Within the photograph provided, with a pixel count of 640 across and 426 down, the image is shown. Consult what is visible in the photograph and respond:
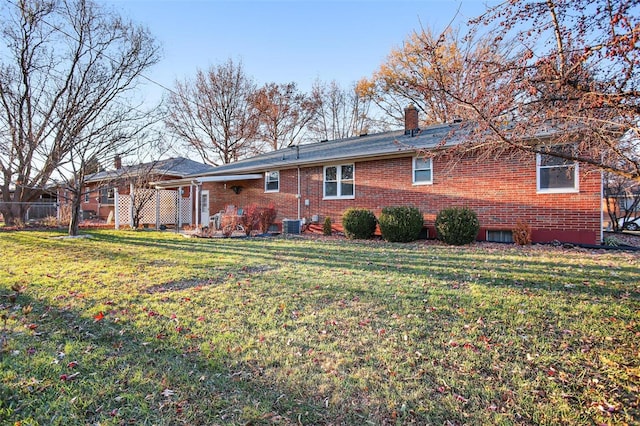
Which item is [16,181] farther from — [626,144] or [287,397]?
[626,144]

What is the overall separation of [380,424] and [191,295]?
11.0 ft

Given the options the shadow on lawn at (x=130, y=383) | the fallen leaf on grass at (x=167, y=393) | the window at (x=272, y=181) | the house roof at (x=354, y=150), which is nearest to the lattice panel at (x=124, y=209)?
the house roof at (x=354, y=150)

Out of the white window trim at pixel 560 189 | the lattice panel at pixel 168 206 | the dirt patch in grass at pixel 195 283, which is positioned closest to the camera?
the dirt patch in grass at pixel 195 283

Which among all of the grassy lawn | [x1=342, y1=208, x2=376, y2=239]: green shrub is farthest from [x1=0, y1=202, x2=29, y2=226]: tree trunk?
[x1=342, y1=208, x2=376, y2=239]: green shrub

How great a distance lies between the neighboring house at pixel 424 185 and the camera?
9031mm

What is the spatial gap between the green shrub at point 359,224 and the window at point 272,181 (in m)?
5.18

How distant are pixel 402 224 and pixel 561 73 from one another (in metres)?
7.09

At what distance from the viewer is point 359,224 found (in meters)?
11.1

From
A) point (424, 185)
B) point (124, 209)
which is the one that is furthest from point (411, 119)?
point (124, 209)

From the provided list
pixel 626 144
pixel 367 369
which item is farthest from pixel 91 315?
pixel 626 144

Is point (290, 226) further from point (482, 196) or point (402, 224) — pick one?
point (482, 196)

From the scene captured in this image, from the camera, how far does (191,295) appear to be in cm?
469

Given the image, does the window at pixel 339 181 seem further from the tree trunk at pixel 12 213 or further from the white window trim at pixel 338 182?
the tree trunk at pixel 12 213

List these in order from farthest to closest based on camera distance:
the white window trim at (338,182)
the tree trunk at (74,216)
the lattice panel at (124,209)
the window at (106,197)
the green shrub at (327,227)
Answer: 1. the window at (106,197)
2. the lattice panel at (124,209)
3. the white window trim at (338,182)
4. the green shrub at (327,227)
5. the tree trunk at (74,216)
